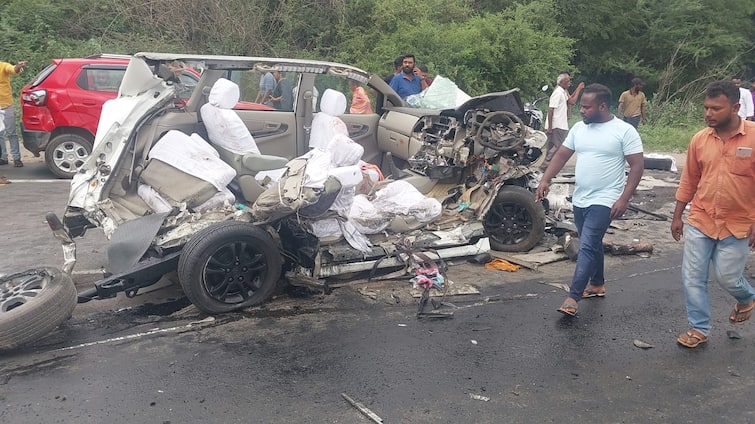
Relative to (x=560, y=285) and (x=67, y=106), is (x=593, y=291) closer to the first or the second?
(x=560, y=285)

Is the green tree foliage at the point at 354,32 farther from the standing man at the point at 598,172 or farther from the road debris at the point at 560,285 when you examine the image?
the standing man at the point at 598,172

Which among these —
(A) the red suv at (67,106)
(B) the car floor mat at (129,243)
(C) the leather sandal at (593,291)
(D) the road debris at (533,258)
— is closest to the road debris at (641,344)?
(C) the leather sandal at (593,291)

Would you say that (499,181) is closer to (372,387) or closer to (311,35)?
(372,387)

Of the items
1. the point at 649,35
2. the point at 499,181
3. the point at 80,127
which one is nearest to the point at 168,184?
the point at 499,181

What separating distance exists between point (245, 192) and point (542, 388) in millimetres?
2908

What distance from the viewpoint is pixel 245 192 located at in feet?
18.0

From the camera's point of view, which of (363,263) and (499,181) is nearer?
(363,263)

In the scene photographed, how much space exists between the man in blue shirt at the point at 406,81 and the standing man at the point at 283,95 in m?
3.36

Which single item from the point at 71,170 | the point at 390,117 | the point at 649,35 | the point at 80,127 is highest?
the point at 649,35

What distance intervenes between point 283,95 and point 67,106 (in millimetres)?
5240

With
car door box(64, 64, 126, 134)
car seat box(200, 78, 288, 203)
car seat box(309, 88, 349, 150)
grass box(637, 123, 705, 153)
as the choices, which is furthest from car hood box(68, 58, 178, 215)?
grass box(637, 123, 705, 153)

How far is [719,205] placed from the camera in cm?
420

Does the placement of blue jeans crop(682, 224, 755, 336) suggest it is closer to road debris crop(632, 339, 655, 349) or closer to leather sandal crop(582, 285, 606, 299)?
road debris crop(632, 339, 655, 349)

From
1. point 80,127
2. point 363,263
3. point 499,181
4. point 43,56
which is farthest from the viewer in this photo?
point 43,56
